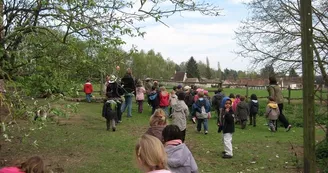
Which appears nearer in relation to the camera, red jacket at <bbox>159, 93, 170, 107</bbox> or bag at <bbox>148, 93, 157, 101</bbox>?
red jacket at <bbox>159, 93, 170, 107</bbox>

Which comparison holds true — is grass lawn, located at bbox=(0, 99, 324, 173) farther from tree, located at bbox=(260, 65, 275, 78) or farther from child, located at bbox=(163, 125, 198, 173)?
child, located at bbox=(163, 125, 198, 173)

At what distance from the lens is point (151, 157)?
117 inches

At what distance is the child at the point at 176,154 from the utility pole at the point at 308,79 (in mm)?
1369

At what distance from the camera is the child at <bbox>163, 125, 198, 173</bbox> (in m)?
4.48

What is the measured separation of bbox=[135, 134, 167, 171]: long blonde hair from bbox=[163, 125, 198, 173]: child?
145cm

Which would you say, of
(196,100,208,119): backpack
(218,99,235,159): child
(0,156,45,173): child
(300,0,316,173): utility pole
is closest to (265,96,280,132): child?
(196,100,208,119): backpack

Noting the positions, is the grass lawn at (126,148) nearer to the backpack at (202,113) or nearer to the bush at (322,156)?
the bush at (322,156)

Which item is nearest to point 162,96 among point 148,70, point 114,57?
point 114,57

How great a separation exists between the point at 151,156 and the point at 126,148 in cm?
652

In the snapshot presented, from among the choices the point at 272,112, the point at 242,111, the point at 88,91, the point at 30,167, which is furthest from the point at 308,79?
the point at 88,91

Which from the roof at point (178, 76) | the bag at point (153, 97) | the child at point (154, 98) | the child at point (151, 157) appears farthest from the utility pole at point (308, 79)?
the roof at point (178, 76)

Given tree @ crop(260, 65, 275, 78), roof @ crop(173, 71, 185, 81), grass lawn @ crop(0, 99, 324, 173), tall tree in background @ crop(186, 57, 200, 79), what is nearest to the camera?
grass lawn @ crop(0, 99, 324, 173)

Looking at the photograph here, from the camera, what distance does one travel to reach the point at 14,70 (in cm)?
556

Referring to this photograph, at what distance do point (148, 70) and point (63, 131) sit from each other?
189 ft
